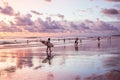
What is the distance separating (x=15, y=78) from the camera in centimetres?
1542

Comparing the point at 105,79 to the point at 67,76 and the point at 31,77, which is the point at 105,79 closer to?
the point at 67,76

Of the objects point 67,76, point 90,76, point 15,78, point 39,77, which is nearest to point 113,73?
point 90,76

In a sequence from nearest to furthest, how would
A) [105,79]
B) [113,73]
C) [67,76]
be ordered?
[105,79] → [67,76] → [113,73]

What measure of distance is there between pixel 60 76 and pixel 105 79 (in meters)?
2.44

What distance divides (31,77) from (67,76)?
1.84 meters

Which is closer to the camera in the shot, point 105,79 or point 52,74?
point 105,79

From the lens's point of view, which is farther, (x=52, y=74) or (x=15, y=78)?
(x=52, y=74)

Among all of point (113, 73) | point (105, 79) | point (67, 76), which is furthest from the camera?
point (113, 73)

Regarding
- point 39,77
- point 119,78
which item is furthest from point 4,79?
point 119,78

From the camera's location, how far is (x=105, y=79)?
14875 mm

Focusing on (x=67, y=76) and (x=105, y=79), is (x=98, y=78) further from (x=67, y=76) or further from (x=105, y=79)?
(x=67, y=76)

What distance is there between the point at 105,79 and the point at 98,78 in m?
0.44

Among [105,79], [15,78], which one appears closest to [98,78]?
[105,79]

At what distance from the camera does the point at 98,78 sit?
1520 cm
